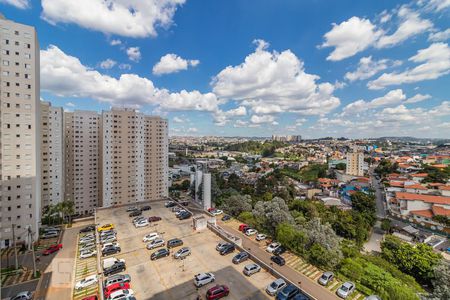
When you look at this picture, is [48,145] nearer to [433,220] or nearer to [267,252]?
[267,252]

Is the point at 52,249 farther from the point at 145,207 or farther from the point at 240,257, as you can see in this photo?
the point at 240,257

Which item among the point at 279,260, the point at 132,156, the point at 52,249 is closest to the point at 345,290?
the point at 279,260

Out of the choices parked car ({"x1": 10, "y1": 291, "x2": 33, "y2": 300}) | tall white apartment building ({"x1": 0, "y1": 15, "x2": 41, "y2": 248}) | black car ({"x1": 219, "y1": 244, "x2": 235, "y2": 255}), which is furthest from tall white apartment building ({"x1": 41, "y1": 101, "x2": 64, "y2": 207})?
black car ({"x1": 219, "y1": 244, "x2": 235, "y2": 255})

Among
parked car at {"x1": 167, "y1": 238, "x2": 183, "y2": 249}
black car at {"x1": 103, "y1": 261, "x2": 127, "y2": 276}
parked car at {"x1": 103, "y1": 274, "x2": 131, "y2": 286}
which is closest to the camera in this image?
parked car at {"x1": 103, "y1": 274, "x2": 131, "y2": 286}

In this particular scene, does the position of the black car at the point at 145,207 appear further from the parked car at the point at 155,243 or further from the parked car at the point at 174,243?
the parked car at the point at 174,243

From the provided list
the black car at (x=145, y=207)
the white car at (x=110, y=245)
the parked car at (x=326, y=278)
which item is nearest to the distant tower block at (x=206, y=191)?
the black car at (x=145, y=207)

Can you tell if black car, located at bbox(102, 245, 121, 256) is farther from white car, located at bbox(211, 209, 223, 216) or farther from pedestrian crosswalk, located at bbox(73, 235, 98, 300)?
white car, located at bbox(211, 209, 223, 216)

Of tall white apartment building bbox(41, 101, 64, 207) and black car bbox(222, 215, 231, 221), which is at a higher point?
tall white apartment building bbox(41, 101, 64, 207)
